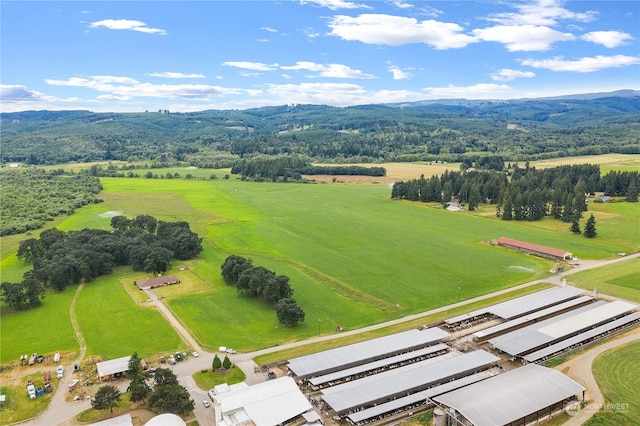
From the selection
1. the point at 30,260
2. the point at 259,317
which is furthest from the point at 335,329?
the point at 30,260

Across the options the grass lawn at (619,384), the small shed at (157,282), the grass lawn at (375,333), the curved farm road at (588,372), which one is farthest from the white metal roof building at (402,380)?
the small shed at (157,282)

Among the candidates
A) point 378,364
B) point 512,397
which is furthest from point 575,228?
point 378,364

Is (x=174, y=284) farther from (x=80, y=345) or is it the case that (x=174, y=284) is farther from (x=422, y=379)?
(x=422, y=379)

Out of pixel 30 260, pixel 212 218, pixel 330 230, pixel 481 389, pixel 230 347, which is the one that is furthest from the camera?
pixel 212 218

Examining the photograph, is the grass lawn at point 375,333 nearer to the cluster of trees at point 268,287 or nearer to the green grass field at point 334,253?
the green grass field at point 334,253

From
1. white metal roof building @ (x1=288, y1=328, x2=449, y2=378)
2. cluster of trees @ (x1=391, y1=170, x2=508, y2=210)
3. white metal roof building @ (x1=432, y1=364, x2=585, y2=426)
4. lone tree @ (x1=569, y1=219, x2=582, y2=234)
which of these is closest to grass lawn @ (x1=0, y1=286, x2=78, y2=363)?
white metal roof building @ (x1=288, y1=328, x2=449, y2=378)

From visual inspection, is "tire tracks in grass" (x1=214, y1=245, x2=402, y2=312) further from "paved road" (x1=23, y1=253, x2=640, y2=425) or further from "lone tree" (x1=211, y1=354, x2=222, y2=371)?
"lone tree" (x1=211, y1=354, x2=222, y2=371)
